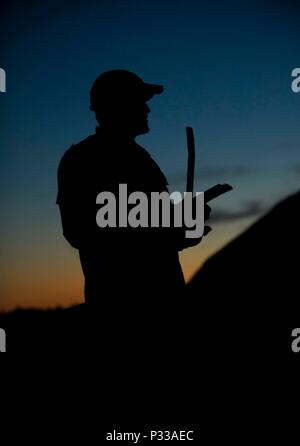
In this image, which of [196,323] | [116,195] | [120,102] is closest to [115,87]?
[120,102]

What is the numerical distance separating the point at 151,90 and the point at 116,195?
1.83 feet

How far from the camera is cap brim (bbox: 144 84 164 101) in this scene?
8.84ft

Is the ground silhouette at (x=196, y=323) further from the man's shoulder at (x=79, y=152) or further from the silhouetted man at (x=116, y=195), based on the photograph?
the man's shoulder at (x=79, y=152)

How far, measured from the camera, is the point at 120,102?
2.62 metres

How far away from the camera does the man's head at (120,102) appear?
261 centimetres

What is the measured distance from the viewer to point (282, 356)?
2.97 m

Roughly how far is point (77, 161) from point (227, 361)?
1240mm

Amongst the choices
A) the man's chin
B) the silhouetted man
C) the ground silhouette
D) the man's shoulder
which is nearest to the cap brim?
the silhouetted man

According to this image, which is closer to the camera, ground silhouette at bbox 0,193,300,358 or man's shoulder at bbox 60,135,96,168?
ground silhouette at bbox 0,193,300,358

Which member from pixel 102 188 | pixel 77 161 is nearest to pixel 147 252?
pixel 102 188

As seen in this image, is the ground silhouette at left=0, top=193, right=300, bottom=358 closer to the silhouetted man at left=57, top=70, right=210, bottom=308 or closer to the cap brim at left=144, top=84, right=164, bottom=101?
the silhouetted man at left=57, top=70, right=210, bottom=308

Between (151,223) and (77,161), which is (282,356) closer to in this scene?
(151,223)

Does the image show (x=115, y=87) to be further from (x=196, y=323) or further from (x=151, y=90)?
(x=196, y=323)

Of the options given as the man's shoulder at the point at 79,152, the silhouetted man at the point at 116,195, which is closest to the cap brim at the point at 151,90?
the silhouetted man at the point at 116,195
